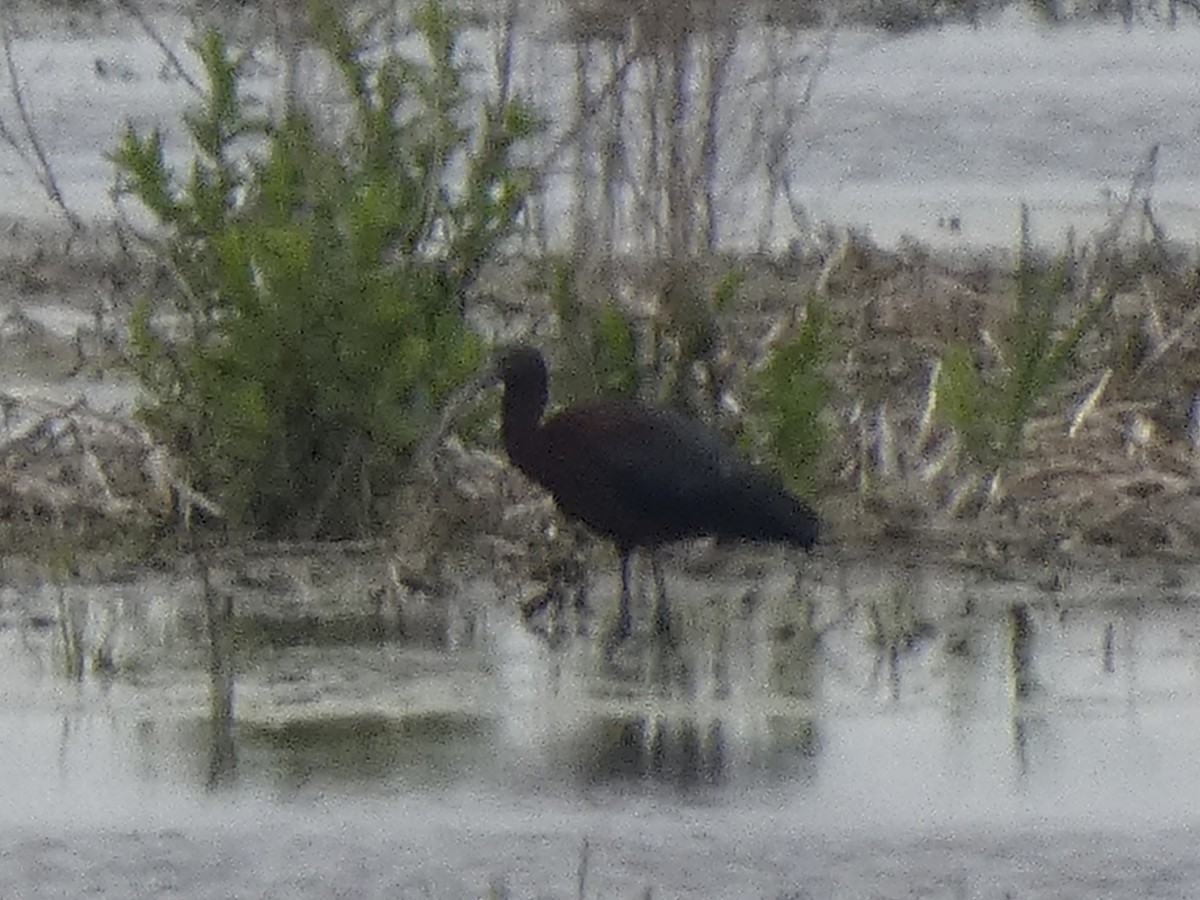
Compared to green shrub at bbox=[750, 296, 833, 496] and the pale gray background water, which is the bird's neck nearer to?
the pale gray background water

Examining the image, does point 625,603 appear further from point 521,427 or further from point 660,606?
point 521,427

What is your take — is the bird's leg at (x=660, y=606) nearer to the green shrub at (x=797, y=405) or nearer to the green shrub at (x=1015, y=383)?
the green shrub at (x=797, y=405)

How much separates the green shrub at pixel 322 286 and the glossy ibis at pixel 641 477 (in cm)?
27

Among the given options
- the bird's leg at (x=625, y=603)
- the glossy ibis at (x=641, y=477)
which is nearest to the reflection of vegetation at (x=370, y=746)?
the bird's leg at (x=625, y=603)

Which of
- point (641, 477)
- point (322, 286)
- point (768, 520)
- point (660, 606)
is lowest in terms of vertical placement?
point (660, 606)

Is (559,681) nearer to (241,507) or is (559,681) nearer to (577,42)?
(241,507)

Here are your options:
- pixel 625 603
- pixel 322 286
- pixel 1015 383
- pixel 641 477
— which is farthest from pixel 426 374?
pixel 1015 383

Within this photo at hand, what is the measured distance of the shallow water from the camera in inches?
235

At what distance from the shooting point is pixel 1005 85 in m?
17.5

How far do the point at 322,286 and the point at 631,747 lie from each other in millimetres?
1781

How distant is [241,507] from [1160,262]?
14.4 ft

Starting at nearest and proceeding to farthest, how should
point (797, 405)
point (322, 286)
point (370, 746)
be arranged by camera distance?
point (370, 746) < point (322, 286) < point (797, 405)

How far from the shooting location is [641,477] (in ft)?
26.2

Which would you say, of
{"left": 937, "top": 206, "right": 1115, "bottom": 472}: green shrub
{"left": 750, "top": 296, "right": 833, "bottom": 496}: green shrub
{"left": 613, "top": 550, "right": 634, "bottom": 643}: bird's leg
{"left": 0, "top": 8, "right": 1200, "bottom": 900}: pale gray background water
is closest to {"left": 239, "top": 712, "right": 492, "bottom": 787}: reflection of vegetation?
{"left": 0, "top": 8, "right": 1200, "bottom": 900}: pale gray background water
